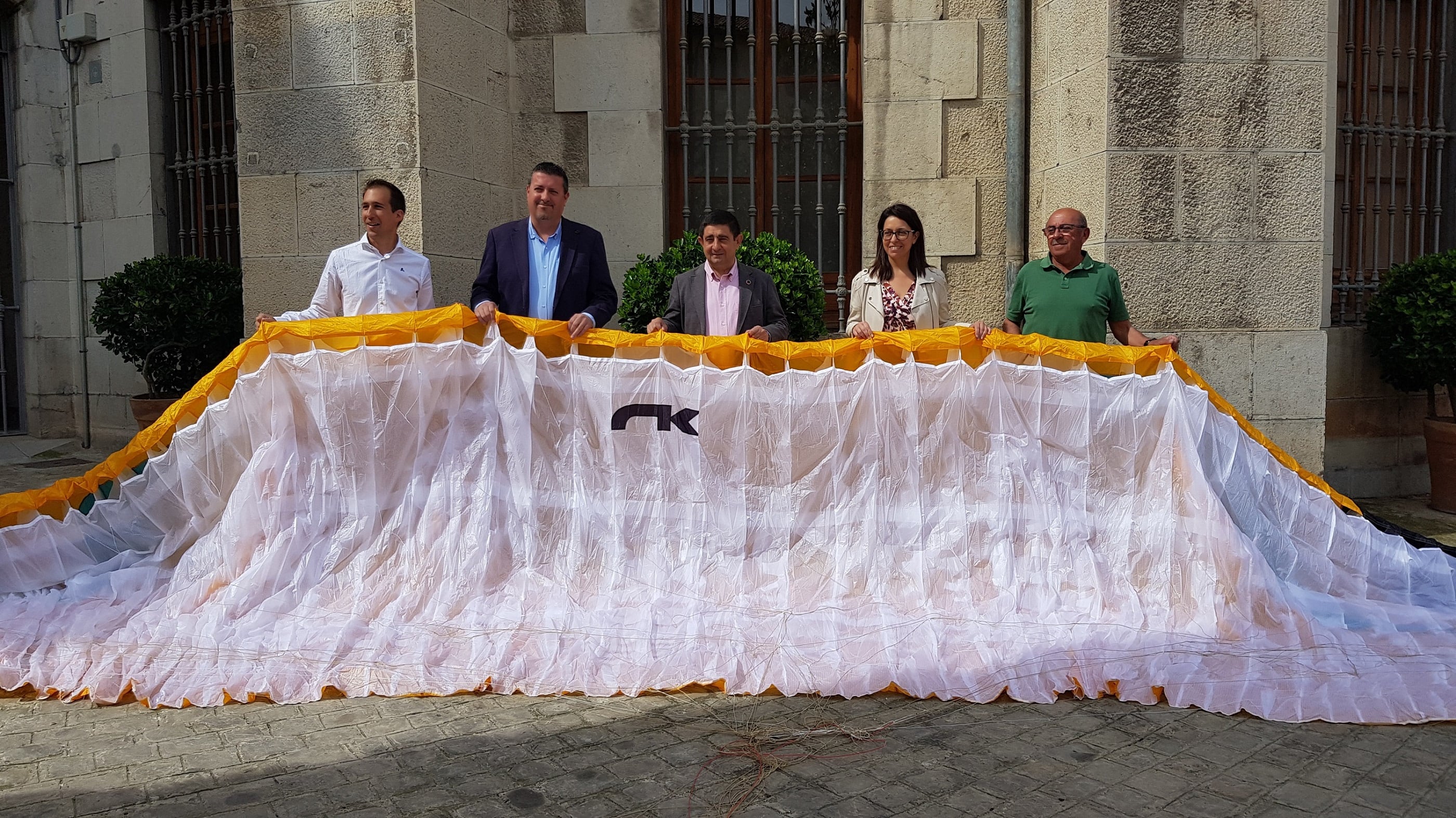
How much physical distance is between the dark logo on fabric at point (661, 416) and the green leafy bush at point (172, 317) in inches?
203

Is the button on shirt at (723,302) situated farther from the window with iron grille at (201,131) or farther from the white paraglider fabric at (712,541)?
the window with iron grille at (201,131)

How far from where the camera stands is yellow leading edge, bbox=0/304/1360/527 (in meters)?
4.56

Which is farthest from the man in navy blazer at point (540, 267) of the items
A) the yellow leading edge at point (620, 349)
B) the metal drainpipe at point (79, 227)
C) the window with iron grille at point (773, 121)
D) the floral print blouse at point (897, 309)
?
the metal drainpipe at point (79, 227)

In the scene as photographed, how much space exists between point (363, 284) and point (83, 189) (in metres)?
6.84

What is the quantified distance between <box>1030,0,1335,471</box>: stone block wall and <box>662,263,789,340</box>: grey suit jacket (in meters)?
2.43

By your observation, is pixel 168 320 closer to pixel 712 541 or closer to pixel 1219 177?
pixel 712 541

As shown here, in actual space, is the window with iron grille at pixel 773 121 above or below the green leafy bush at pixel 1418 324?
above

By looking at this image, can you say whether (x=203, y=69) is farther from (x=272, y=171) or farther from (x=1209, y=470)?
(x=1209, y=470)

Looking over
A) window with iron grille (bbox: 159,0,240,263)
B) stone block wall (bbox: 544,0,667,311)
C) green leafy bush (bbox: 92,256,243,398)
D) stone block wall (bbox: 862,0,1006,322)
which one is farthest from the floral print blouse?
window with iron grille (bbox: 159,0,240,263)

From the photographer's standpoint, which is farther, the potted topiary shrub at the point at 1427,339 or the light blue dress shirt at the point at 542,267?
the potted topiary shrub at the point at 1427,339

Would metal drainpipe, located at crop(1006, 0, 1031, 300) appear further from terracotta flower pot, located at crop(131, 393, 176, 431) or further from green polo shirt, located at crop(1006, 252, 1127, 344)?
terracotta flower pot, located at crop(131, 393, 176, 431)

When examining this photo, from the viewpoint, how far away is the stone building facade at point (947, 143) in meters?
6.41

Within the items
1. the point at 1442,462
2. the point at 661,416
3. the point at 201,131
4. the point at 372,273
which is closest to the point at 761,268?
the point at 661,416

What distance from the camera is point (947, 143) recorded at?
745cm
